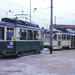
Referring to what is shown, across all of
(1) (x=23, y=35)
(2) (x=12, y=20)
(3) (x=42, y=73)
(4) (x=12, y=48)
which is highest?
(2) (x=12, y=20)

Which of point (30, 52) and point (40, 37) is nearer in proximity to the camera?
point (30, 52)

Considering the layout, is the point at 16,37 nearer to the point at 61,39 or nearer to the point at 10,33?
the point at 10,33

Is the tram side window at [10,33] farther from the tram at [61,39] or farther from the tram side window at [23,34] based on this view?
the tram at [61,39]

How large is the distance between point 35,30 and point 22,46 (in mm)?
2521

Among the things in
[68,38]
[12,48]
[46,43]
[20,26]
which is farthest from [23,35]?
[68,38]

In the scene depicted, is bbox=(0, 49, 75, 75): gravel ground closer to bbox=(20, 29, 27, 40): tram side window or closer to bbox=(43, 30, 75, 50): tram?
bbox=(20, 29, 27, 40): tram side window

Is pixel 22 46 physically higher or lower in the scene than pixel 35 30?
lower

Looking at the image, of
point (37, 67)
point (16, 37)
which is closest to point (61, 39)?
point (16, 37)

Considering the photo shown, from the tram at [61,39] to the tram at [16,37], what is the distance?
6.44m

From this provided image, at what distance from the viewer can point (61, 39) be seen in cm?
2158

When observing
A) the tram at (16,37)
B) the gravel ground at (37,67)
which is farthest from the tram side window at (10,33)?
the gravel ground at (37,67)

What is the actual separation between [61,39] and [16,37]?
1047cm

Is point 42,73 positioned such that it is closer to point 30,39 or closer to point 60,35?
point 30,39

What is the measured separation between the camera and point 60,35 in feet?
70.3
